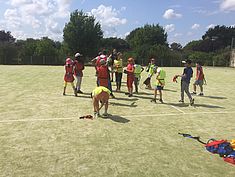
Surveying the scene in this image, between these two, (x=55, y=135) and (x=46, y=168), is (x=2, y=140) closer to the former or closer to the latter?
(x=55, y=135)

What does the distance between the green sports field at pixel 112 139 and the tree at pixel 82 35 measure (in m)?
43.6

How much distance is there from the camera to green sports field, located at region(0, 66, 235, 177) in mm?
5262

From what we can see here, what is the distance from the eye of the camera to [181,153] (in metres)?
6.12

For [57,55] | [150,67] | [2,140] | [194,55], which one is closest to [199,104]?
[150,67]

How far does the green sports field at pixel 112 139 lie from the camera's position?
5262 mm

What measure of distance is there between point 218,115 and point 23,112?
7169mm

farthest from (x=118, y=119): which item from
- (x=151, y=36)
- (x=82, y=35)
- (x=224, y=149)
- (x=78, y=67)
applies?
(x=151, y=36)

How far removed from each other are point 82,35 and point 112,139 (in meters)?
49.2

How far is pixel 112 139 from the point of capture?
6.88m

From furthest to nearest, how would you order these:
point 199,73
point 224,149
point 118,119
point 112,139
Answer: point 199,73 → point 118,119 → point 112,139 → point 224,149

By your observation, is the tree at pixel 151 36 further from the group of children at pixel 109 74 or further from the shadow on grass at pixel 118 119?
the shadow on grass at pixel 118 119

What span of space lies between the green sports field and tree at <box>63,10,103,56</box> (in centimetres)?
4358

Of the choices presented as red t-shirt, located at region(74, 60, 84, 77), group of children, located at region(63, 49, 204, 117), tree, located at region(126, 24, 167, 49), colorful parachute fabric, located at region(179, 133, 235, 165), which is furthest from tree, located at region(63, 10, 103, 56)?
colorful parachute fabric, located at region(179, 133, 235, 165)

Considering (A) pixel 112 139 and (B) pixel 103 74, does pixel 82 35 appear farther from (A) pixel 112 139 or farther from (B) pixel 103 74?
(A) pixel 112 139
